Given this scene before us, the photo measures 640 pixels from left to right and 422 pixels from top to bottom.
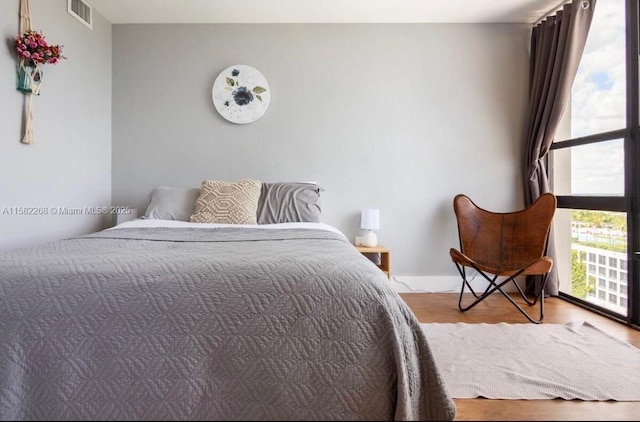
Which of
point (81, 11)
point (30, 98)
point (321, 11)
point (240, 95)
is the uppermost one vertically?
point (321, 11)

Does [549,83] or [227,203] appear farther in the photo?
[549,83]

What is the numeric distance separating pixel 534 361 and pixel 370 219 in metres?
1.59

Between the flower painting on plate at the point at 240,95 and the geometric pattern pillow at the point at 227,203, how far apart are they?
0.79 meters

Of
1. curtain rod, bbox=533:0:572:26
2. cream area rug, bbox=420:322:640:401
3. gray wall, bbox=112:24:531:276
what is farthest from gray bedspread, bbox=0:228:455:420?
curtain rod, bbox=533:0:572:26

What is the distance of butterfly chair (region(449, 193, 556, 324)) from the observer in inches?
109

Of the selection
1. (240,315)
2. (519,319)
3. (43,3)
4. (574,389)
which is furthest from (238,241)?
(43,3)

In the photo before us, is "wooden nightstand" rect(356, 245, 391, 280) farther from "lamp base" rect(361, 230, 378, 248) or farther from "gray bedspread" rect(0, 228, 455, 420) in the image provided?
"gray bedspread" rect(0, 228, 455, 420)

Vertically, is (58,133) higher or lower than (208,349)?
higher

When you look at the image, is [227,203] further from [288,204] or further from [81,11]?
[81,11]

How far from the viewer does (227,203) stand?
2721 millimetres

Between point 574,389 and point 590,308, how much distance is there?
1.51m

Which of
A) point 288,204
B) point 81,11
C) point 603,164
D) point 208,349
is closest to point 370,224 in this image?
point 288,204

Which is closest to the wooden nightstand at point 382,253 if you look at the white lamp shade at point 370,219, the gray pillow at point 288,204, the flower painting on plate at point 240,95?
the white lamp shade at point 370,219

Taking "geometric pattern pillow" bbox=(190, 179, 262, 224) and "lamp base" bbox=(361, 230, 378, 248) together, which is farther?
"lamp base" bbox=(361, 230, 378, 248)
